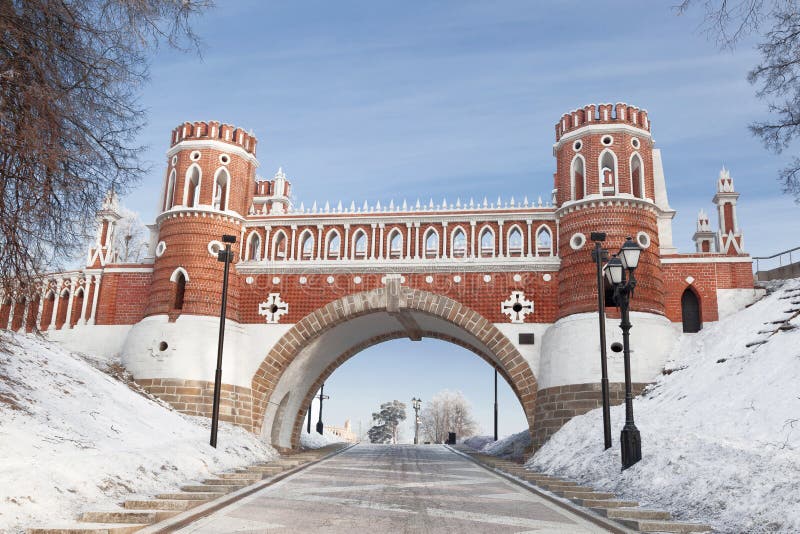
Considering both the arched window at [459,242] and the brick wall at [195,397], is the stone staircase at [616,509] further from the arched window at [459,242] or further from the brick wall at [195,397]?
the brick wall at [195,397]

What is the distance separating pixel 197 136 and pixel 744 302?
18.8 m

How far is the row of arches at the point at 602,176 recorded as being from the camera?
73.5 feet

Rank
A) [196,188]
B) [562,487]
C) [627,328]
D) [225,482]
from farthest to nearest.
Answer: [196,188] < [627,328] < [225,482] < [562,487]

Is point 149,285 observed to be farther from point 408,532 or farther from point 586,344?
point 408,532

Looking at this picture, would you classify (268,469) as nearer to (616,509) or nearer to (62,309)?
(616,509)

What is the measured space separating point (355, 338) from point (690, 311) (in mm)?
11720

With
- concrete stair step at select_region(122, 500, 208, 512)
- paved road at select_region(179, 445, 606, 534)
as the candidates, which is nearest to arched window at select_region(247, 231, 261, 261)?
paved road at select_region(179, 445, 606, 534)

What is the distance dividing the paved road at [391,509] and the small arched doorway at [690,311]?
37.4 feet

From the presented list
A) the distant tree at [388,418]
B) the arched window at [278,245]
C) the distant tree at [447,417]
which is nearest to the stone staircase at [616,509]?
the arched window at [278,245]

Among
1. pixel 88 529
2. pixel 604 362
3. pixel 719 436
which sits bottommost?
pixel 88 529

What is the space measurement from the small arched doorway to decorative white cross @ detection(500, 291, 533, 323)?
4958mm

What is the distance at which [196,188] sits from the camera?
24344 millimetres

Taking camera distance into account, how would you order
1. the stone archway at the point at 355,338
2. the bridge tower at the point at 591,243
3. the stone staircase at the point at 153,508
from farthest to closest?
the stone archway at the point at 355,338 < the bridge tower at the point at 591,243 < the stone staircase at the point at 153,508

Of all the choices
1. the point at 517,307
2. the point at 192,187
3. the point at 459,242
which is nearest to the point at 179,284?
the point at 192,187
